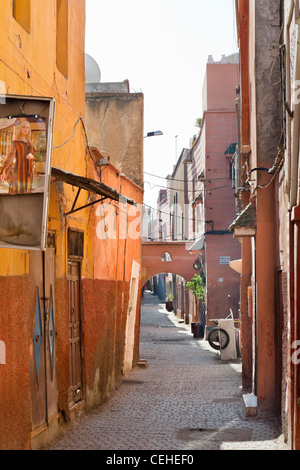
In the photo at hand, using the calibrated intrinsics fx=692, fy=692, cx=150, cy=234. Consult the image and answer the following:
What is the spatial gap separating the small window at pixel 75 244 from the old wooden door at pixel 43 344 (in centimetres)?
95

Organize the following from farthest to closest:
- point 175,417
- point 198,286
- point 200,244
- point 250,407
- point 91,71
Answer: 1. point 198,286
2. point 200,244
3. point 91,71
4. point 175,417
5. point 250,407

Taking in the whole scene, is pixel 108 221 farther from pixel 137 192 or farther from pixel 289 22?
pixel 289 22

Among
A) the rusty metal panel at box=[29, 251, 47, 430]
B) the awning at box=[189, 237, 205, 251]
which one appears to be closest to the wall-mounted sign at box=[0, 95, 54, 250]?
the rusty metal panel at box=[29, 251, 47, 430]

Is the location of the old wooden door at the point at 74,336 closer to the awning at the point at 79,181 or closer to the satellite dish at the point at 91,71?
the awning at the point at 79,181

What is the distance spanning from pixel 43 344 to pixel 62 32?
4.69m

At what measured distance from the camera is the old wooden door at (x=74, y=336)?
977 cm

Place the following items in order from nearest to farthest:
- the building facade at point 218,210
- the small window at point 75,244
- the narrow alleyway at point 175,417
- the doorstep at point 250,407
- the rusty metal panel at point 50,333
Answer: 1. the narrow alleyway at point 175,417
2. the rusty metal panel at point 50,333
3. the small window at point 75,244
4. the doorstep at point 250,407
5. the building facade at point 218,210

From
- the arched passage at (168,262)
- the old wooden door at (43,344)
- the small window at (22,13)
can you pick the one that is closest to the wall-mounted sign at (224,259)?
the arched passage at (168,262)

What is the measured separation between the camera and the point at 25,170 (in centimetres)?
598

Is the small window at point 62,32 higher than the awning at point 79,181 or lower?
higher

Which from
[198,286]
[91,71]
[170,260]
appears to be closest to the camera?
[91,71]

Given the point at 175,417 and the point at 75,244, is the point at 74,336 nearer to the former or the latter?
the point at 75,244

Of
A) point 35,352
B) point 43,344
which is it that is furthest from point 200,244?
point 35,352

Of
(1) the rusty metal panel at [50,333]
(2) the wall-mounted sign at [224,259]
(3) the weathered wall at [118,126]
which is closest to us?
(1) the rusty metal panel at [50,333]
